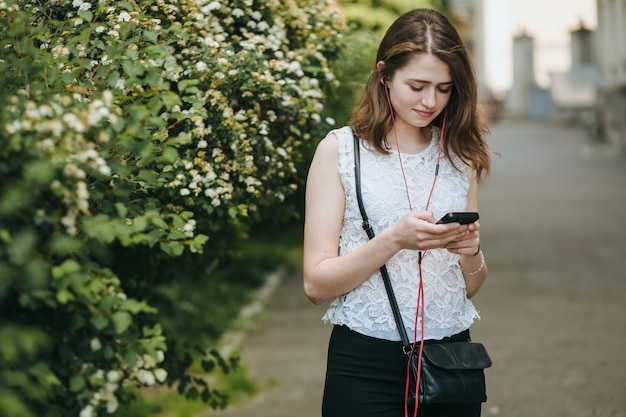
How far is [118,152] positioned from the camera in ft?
7.82

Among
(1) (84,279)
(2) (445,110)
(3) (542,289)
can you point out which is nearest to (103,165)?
(1) (84,279)

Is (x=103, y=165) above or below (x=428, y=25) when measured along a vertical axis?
below

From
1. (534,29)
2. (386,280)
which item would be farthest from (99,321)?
(534,29)

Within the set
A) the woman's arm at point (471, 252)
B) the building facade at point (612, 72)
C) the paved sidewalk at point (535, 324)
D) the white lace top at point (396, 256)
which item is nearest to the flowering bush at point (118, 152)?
the white lace top at point (396, 256)

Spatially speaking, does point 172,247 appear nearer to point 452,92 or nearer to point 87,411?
point 87,411

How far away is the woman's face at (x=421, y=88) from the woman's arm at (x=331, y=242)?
0.24 meters

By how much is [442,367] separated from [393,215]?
0.47 metres

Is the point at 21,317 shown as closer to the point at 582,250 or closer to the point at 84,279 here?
the point at 84,279

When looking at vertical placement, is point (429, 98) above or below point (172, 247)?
above

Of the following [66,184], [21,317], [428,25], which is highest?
[428,25]

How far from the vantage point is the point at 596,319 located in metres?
8.05

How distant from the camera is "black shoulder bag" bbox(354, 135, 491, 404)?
9.08 ft

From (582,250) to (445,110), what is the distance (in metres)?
8.63

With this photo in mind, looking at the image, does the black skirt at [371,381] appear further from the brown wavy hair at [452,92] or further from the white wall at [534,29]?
the white wall at [534,29]
